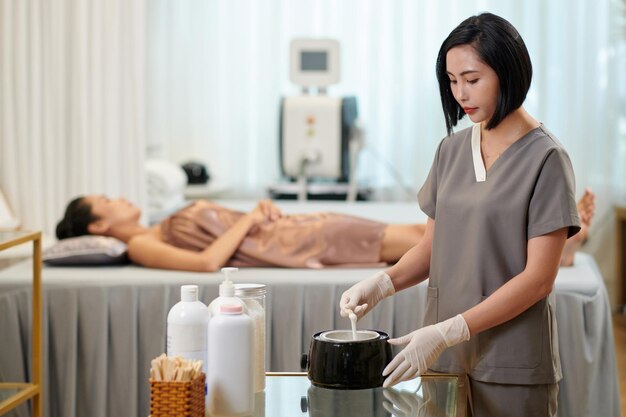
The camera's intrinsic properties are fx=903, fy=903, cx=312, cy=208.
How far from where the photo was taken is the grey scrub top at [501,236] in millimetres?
1437

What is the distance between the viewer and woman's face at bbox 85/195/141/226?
2.94 metres

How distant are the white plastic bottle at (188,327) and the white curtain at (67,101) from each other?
2409mm

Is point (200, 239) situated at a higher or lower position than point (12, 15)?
lower

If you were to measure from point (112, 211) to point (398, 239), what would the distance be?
0.93 meters

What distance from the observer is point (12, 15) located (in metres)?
3.61

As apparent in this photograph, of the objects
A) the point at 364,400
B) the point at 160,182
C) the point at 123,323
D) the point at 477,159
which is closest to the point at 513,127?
the point at 477,159

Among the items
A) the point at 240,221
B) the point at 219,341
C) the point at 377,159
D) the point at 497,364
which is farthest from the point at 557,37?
the point at 219,341

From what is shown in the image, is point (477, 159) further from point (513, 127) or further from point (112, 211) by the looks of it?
point (112, 211)

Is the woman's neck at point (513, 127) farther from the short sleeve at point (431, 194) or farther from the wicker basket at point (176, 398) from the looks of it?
the wicker basket at point (176, 398)

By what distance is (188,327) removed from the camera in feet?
4.18

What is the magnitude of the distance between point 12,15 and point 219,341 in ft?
9.05

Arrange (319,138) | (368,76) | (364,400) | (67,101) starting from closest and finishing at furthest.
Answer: (364,400) < (67,101) < (319,138) < (368,76)

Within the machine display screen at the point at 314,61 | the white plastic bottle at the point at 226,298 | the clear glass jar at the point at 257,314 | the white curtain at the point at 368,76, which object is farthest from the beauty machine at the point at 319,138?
the white plastic bottle at the point at 226,298

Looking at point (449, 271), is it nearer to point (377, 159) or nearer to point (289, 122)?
point (289, 122)
